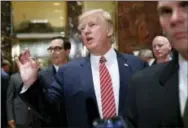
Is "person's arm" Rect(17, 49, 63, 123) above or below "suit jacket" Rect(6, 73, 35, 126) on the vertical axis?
above

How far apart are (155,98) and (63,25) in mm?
7557

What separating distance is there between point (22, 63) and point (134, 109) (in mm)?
904

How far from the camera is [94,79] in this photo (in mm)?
2514

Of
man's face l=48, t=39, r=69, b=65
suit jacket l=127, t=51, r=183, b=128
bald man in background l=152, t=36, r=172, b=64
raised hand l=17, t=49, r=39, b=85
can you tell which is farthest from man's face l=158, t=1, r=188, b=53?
man's face l=48, t=39, r=69, b=65

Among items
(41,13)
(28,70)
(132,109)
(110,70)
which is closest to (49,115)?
(28,70)

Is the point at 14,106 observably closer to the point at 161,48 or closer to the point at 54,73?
the point at 54,73

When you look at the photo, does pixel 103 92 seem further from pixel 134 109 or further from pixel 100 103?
pixel 134 109

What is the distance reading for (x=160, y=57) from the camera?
3.56 m

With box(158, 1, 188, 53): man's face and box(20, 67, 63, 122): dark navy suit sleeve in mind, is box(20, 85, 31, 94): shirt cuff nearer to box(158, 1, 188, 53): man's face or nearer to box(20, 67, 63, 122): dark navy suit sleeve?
box(20, 67, 63, 122): dark navy suit sleeve

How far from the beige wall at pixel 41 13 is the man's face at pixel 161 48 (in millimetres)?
5135

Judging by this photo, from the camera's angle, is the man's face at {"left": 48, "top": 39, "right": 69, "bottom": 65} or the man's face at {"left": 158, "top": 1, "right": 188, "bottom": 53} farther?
Answer: the man's face at {"left": 48, "top": 39, "right": 69, "bottom": 65}

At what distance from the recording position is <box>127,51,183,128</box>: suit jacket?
4.00 feet

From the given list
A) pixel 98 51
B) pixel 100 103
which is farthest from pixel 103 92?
pixel 98 51

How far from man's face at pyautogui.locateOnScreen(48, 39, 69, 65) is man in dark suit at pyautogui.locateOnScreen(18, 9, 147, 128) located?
4.56 feet
